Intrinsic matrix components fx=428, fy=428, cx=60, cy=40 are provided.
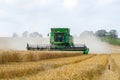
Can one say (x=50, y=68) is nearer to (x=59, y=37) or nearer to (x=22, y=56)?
(x=22, y=56)

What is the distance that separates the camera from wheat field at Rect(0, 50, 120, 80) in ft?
57.7

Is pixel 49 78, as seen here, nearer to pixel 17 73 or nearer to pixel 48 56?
pixel 17 73

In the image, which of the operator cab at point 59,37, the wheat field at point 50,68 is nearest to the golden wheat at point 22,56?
the wheat field at point 50,68

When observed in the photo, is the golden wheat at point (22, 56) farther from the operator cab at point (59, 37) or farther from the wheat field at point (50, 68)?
the operator cab at point (59, 37)

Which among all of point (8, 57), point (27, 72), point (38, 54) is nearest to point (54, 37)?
point (38, 54)

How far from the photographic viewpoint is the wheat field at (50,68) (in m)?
17.6

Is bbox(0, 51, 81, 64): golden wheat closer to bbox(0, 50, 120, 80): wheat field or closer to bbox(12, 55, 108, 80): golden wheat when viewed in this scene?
bbox(0, 50, 120, 80): wheat field

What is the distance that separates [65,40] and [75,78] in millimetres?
40133

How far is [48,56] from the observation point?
41781 mm

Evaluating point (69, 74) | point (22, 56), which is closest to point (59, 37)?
point (22, 56)

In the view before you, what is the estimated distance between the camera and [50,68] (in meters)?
24.1

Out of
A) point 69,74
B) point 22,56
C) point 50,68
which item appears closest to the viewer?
point 69,74

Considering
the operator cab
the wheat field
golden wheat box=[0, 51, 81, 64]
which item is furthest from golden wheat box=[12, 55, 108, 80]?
the operator cab

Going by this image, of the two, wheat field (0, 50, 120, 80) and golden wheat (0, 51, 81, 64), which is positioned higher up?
golden wheat (0, 51, 81, 64)
